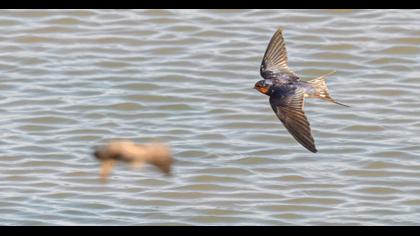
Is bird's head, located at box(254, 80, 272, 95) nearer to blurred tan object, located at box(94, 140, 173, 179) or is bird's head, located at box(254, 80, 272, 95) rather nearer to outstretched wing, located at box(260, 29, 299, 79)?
outstretched wing, located at box(260, 29, 299, 79)

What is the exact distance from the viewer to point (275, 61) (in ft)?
24.3

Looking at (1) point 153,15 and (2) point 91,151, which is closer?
(2) point 91,151

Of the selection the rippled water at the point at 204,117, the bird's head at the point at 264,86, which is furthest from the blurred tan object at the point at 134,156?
the rippled water at the point at 204,117

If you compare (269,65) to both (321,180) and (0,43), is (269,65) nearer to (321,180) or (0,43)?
(321,180)

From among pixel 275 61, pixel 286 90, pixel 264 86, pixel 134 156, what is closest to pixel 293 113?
pixel 286 90

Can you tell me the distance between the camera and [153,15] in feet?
35.0

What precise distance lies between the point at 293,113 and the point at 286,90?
11.6 inches

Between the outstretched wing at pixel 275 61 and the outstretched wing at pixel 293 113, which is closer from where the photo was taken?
the outstretched wing at pixel 293 113

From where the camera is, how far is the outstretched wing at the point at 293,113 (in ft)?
21.5

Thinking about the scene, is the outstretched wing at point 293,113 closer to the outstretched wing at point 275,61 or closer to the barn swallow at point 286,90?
the barn swallow at point 286,90

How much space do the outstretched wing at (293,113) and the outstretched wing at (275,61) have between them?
249 mm

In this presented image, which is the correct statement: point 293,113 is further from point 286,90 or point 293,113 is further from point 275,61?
point 275,61

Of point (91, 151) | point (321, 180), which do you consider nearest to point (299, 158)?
point (321, 180)
